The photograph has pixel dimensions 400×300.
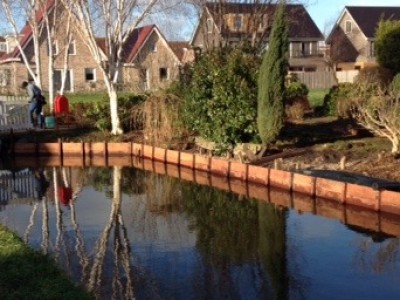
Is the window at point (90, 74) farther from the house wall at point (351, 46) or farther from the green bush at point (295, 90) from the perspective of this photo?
the green bush at point (295, 90)

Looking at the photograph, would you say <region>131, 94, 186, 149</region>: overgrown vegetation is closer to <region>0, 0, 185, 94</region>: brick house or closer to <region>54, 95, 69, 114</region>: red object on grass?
<region>54, 95, 69, 114</region>: red object on grass

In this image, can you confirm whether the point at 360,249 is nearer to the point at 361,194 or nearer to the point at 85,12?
the point at 361,194

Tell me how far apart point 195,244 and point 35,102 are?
13842 mm

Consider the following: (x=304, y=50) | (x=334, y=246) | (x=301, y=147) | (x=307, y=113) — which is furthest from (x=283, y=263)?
(x=304, y=50)

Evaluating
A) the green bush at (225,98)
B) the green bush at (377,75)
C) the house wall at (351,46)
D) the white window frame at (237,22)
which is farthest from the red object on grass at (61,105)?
the house wall at (351,46)

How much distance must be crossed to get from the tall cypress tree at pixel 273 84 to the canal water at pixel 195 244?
8.92ft

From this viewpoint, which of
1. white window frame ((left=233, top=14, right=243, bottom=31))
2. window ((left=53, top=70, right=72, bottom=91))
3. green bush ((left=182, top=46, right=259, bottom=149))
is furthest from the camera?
window ((left=53, top=70, right=72, bottom=91))

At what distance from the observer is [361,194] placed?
1209cm

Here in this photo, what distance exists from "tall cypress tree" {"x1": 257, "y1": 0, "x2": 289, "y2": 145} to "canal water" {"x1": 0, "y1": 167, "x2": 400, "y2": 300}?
8.92 ft

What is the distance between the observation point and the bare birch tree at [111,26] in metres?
21.1

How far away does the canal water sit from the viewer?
830 centimetres

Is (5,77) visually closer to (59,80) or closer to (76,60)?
(59,80)

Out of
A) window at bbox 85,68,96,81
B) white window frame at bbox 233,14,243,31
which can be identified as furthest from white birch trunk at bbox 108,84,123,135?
window at bbox 85,68,96,81

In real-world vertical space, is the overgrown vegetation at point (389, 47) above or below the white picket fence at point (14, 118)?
above
